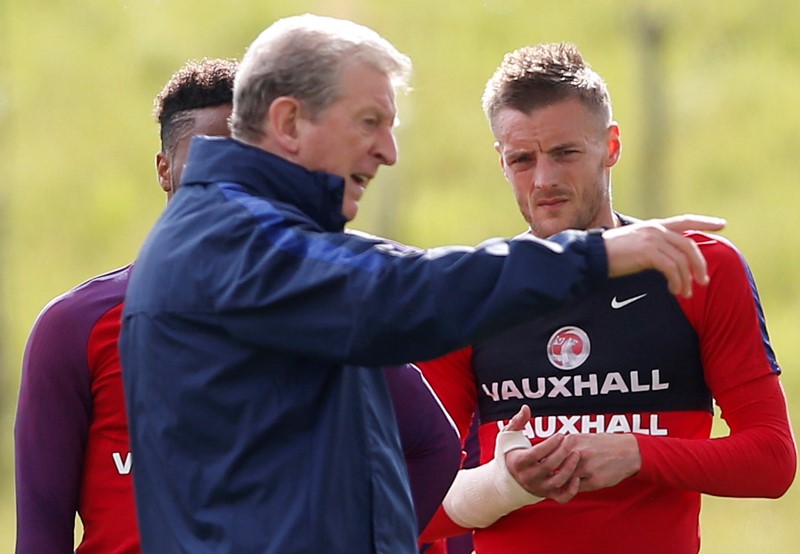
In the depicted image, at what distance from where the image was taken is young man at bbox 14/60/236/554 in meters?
3.23

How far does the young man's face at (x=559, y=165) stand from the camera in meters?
3.57

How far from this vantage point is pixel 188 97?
3551mm

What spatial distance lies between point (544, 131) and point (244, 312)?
1.30 metres

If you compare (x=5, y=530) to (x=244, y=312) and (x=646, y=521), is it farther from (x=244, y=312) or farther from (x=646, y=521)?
(x=244, y=312)

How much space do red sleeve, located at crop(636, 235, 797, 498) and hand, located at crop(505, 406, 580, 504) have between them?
177 millimetres

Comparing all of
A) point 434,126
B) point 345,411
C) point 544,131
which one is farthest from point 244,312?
point 434,126

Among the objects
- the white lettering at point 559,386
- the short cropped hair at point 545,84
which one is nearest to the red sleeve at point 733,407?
the white lettering at point 559,386

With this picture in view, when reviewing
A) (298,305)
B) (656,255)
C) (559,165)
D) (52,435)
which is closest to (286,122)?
(298,305)

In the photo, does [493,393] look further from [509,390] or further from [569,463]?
[569,463]

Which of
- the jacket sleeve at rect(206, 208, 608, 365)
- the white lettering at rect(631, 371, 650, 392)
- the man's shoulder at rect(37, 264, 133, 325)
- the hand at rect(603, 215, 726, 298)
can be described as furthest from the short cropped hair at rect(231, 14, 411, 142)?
the white lettering at rect(631, 371, 650, 392)

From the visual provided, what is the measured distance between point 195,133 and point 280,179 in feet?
2.91

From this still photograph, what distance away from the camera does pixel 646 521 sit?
348cm

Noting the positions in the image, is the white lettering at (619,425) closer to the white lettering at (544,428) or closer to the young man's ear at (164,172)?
the white lettering at (544,428)

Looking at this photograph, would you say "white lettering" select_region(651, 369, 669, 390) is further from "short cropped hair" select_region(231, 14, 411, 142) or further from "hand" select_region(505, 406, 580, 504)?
"short cropped hair" select_region(231, 14, 411, 142)
